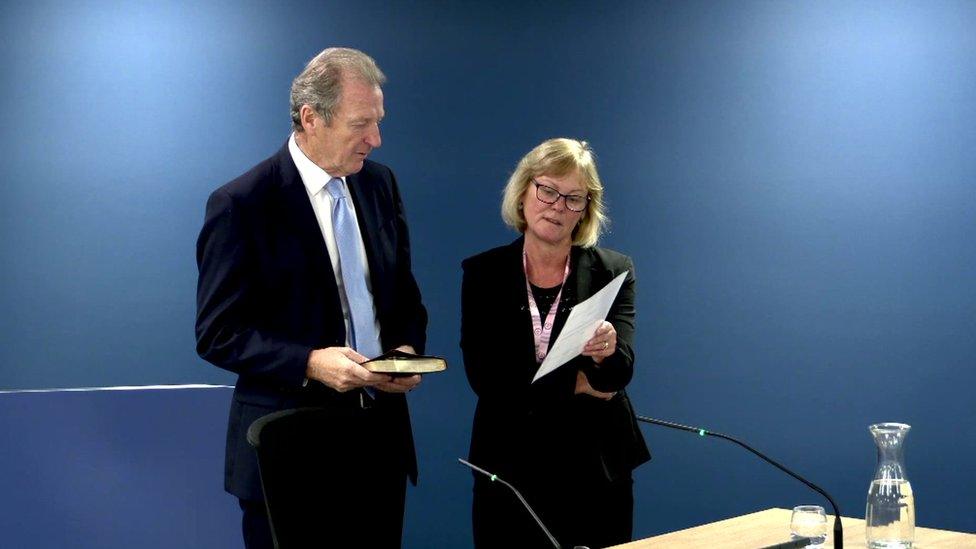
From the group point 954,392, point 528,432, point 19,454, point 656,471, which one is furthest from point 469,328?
point 954,392

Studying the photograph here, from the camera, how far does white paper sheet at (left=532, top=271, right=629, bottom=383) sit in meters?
2.95

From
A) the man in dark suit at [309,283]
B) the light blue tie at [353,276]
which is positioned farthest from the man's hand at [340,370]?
the light blue tie at [353,276]

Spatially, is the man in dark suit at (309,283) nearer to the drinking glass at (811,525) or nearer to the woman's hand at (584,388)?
the woman's hand at (584,388)

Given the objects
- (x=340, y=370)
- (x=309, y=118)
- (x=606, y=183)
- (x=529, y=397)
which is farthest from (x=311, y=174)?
(x=606, y=183)

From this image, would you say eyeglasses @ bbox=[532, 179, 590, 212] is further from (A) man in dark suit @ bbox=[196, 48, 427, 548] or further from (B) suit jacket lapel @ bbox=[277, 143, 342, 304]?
(B) suit jacket lapel @ bbox=[277, 143, 342, 304]

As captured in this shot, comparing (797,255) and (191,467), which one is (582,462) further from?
(797,255)

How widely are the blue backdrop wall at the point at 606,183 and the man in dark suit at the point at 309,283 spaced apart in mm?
1914

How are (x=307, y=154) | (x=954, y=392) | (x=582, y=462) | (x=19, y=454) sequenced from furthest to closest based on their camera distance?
(x=954, y=392)
(x=19, y=454)
(x=582, y=462)
(x=307, y=154)

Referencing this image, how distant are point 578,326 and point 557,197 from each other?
18.7 inches

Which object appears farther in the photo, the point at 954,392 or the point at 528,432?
the point at 954,392

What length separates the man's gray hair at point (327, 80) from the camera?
276 cm

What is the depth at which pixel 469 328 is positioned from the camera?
10.9 feet

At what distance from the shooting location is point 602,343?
315 cm

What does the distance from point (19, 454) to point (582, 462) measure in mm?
1562
